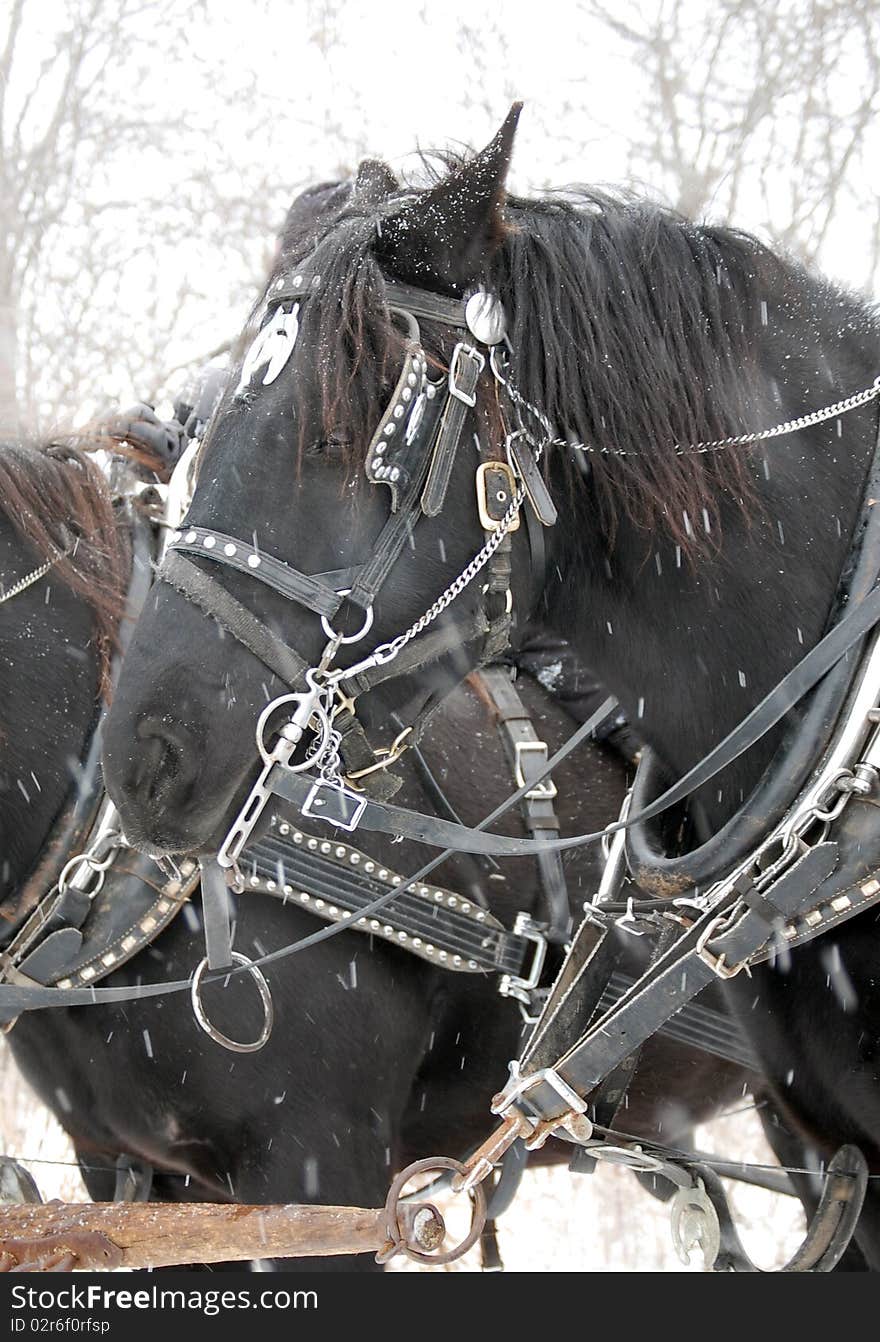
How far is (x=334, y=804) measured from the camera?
85.0 inches

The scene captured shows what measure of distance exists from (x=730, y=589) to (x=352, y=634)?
0.63m

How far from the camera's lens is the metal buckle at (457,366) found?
78.9 inches

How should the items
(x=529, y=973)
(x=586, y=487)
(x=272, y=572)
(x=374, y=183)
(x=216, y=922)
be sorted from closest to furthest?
(x=272, y=572) → (x=586, y=487) → (x=374, y=183) → (x=216, y=922) → (x=529, y=973)

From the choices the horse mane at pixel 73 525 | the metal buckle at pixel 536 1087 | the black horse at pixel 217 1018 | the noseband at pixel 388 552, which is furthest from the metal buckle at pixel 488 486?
the horse mane at pixel 73 525

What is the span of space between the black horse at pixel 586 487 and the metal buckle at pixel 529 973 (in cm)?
79

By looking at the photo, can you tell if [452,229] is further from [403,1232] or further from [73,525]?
[403,1232]

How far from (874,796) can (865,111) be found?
6.15 m

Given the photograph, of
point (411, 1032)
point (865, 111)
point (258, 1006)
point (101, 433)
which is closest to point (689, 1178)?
point (411, 1032)

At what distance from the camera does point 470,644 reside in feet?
6.92

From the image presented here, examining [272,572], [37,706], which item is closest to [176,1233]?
[272,572]

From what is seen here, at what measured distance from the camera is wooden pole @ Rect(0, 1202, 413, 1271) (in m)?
2.02

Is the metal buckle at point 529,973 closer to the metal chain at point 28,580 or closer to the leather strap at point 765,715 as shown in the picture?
the leather strap at point 765,715

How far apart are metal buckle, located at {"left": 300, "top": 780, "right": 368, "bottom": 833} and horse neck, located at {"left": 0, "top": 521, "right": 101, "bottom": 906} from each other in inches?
35.9

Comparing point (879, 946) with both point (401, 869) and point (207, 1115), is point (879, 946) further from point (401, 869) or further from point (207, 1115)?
point (207, 1115)
